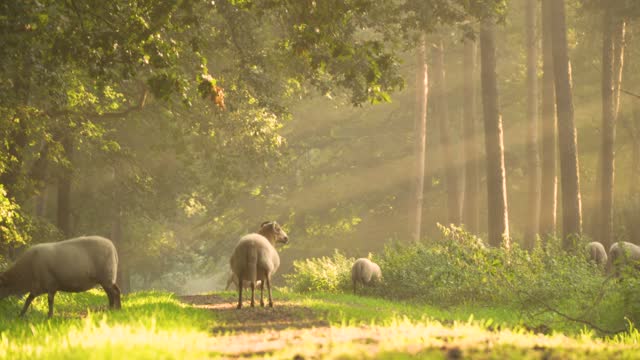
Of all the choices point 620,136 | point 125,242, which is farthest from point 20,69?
point 620,136

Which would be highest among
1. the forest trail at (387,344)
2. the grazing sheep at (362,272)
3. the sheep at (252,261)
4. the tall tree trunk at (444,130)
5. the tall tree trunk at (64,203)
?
the tall tree trunk at (444,130)

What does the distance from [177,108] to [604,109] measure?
725 inches

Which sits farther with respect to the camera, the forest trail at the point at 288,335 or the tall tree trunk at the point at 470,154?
the tall tree trunk at the point at 470,154

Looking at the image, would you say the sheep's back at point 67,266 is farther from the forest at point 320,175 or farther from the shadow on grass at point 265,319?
the shadow on grass at point 265,319

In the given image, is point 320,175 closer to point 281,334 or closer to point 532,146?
point 532,146

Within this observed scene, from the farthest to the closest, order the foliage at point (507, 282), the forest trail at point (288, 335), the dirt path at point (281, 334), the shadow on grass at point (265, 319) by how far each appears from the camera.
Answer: the foliage at point (507, 282) < the shadow on grass at point (265, 319) < the dirt path at point (281, 334) < the forest trail at point (288, 335)

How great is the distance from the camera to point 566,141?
87.4 feet

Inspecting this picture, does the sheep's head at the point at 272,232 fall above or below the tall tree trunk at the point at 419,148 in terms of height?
below

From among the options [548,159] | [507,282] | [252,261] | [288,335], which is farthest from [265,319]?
[548,159]

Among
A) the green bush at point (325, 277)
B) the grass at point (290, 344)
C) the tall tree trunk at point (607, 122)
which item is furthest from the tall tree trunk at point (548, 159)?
the grass at point (290, 344)

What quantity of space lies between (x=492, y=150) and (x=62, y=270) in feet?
59.0

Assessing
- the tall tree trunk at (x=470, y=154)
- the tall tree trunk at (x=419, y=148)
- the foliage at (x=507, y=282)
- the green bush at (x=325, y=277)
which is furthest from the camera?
the tall tree trunk at (x=419, y=148)

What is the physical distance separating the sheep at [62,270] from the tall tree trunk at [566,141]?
17.4m

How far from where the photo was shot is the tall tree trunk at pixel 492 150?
88.4ft
